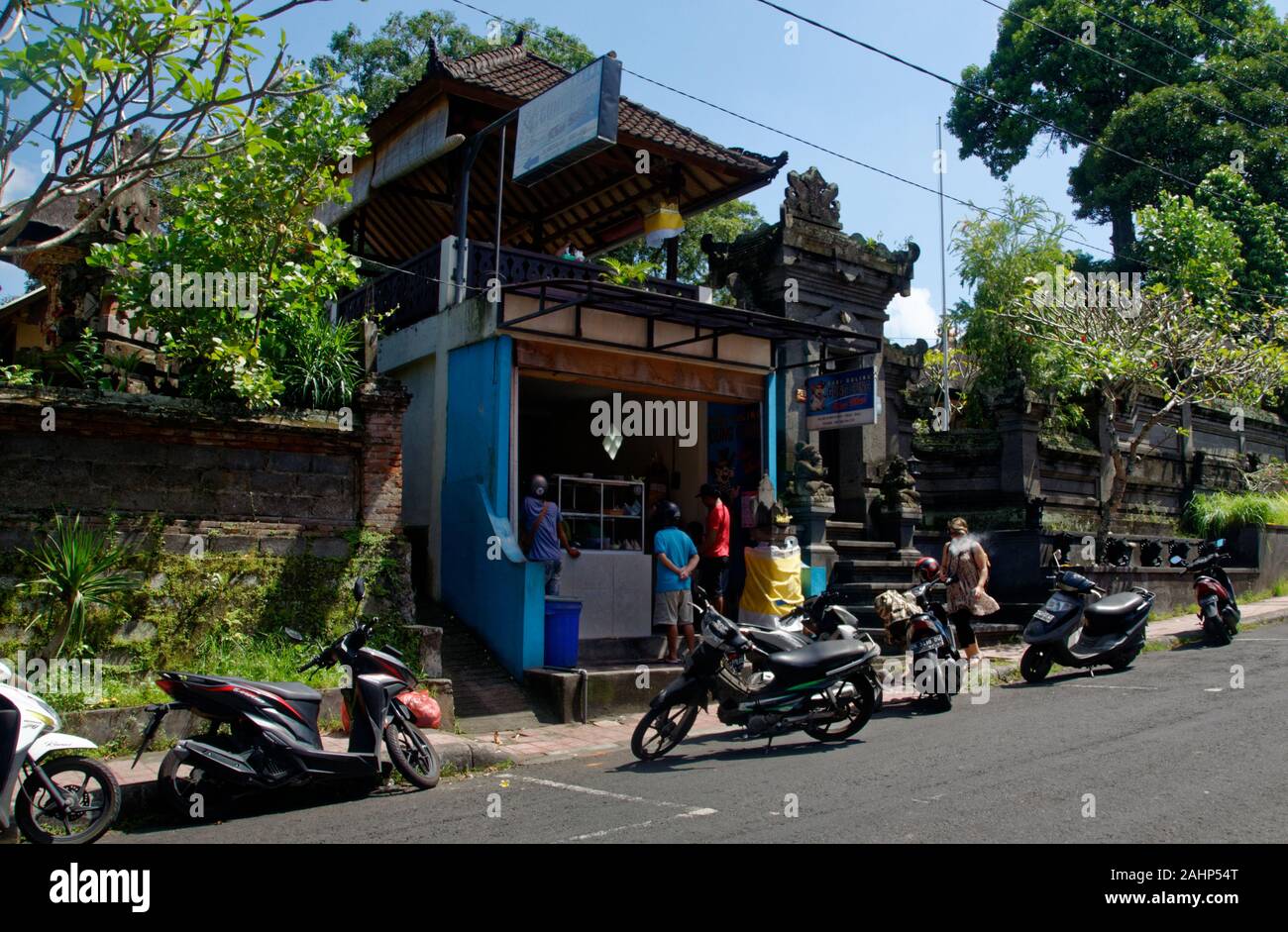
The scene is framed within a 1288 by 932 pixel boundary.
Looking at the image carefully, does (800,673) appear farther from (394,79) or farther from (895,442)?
(394,79)

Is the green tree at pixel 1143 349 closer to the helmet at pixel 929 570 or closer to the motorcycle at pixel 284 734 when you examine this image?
the helmet at pixel 929 570

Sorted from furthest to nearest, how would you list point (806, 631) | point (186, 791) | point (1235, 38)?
point (1235, 38) → point (806, 631) → point (186, 791)

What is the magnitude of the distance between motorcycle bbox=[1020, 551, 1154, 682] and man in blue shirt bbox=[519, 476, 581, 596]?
510cm

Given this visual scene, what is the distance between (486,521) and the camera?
1138 cm

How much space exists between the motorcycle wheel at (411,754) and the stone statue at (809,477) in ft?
25.1

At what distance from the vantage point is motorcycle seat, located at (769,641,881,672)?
27.3 feet

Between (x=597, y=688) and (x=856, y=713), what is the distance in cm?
276

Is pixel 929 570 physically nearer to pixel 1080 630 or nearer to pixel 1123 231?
pixel 1080 630

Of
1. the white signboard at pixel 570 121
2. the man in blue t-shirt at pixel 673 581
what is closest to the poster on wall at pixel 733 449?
the man in blue t-shirt at pixel 673 581

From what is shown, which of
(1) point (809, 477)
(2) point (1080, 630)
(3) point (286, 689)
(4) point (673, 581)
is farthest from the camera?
(1) point (809, 477)

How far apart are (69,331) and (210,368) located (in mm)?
1301

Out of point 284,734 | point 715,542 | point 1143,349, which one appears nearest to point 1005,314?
point 1143,349

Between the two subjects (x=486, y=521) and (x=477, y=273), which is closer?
(x=486, y=521)

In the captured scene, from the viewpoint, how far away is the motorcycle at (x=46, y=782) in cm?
569
